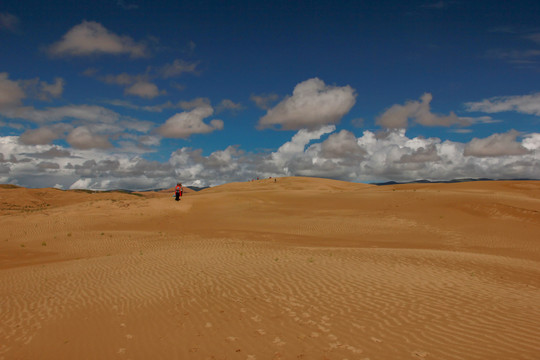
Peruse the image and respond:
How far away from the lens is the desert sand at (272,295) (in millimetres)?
5688

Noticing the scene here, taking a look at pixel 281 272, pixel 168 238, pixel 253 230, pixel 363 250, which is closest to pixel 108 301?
pixel 281 272

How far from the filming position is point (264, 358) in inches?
208

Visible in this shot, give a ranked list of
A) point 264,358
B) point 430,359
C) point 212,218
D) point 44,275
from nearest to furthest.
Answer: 1. point 430,359
2. point 264,358
3. point 44,275
4. point 212,218

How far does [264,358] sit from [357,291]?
4.01m

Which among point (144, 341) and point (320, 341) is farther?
point (144, 341)

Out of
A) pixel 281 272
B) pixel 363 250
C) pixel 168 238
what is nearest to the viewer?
pixel 281 272

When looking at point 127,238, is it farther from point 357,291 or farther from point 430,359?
point 430,359

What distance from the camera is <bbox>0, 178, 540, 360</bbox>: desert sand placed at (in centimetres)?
569

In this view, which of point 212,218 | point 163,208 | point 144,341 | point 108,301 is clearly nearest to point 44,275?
point 108,301

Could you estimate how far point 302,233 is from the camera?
22.6 metres

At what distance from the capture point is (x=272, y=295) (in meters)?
8.39

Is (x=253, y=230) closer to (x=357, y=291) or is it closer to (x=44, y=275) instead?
(x=44, y=275)

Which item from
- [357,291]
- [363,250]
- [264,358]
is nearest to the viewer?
[264,358]

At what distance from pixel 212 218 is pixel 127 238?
31.3ft
